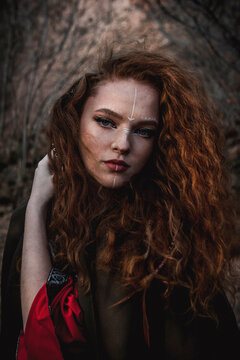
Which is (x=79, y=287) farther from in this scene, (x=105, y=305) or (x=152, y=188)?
(x=152, y=188)

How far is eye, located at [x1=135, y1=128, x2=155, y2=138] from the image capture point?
117 centimetres

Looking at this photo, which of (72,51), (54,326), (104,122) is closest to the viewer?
(54,326)

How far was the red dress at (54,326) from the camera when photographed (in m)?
1.02

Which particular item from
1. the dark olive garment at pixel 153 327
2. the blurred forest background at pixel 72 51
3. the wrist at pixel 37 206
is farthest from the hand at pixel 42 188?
the blurred forest background at pixel 72 51

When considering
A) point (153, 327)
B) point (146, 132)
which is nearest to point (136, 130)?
point (146, 132)

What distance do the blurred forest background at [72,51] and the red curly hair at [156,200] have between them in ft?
6.04

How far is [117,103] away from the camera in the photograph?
1109 mm

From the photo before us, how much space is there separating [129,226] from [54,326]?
44 cm

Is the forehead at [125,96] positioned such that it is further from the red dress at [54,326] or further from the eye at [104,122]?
the red dress at [54,326]

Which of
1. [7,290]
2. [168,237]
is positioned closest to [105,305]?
[168,237]

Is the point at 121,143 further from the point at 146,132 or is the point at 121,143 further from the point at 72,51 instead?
the point at 72,51

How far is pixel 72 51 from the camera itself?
321 centimetres

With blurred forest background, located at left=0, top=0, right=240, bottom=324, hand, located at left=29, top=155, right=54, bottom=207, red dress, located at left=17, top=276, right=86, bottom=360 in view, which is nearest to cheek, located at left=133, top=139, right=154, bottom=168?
hand, located at left=29, top=155, right=54, bottom=207

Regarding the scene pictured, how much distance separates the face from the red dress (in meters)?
0.45
